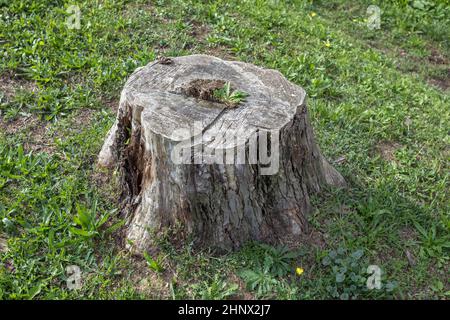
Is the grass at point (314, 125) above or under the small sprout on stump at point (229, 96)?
under

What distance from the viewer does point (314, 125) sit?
4.44 m

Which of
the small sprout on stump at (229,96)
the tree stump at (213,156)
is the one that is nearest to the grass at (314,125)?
the tree stump at (213,156)

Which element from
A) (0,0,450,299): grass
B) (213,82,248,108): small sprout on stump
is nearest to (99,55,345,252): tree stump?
(213,82,248,108): small sprout on stump

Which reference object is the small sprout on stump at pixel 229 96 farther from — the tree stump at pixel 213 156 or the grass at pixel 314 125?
the grass at pixel 314 125

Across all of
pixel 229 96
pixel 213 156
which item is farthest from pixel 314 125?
pixel 213 156

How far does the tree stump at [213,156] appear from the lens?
294 cm

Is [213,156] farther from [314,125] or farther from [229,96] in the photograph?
[314,125]

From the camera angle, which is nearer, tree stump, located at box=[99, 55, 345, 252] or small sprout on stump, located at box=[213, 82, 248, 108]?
tree stump, located at box=[99, 55, 345, 252]

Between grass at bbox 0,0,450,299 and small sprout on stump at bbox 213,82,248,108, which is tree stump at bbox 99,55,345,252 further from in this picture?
grass at bbox 0,0,450,299

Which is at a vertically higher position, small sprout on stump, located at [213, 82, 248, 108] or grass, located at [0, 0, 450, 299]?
small sprout on stump, located at [213, 82, 248, 108]

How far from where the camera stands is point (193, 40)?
530 cm

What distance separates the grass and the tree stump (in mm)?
170

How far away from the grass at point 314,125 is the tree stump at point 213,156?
0.56 ft

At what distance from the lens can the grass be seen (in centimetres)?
315
